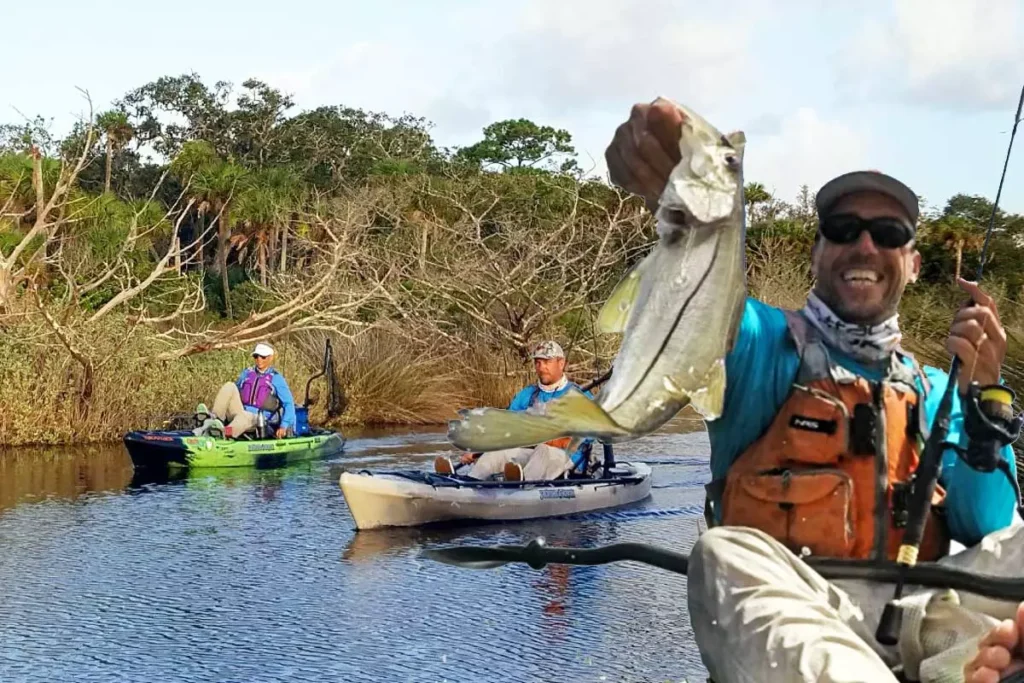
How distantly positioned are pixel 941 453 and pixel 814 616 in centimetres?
59

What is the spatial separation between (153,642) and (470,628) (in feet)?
6.87

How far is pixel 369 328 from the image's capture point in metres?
25.2

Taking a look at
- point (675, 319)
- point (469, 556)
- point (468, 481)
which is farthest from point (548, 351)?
point (675, 319)

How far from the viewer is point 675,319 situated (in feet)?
11.3

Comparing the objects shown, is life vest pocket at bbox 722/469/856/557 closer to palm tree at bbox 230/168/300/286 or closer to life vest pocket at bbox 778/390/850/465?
life vest pocket at bbox 778/390/850/465

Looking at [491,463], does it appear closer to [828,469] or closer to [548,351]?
[548,351]

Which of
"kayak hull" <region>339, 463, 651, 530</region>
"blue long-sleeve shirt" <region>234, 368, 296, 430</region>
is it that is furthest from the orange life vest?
"blue long-sleeve shirt" <region>234, 368, 296, 430</region>

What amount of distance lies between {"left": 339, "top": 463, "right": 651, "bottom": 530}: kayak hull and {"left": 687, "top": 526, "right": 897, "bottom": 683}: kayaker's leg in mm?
10373

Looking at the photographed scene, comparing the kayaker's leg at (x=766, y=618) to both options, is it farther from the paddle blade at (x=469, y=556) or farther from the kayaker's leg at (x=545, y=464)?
the kayaker's leg at (x=545, y=464)

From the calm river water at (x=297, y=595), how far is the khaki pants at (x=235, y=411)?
1394 mm

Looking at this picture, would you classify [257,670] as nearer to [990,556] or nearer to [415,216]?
[990,556]

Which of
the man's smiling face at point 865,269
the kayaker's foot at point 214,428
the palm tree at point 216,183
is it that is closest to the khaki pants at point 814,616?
the man's smiling face at point 865,269

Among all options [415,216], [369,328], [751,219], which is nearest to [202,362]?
[369,328]

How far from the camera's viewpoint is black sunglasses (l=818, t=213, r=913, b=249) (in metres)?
3.66
